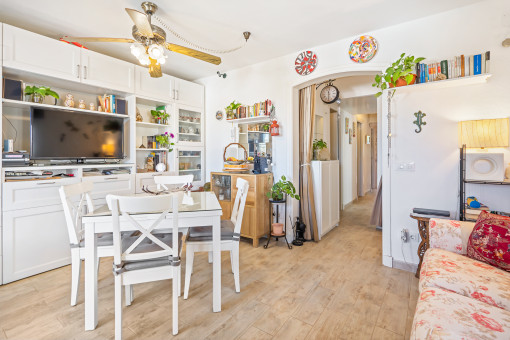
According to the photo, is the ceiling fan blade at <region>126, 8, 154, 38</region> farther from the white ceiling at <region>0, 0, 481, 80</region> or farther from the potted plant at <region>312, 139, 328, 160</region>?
the potted plant at <region>312, 139, 328, 160</region>

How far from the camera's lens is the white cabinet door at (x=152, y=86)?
345 centimetres

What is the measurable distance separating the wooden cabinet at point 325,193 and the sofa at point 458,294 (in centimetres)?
171

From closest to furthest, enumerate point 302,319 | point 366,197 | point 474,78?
1. point 302,319
2. point 474,78
3. point 366,197

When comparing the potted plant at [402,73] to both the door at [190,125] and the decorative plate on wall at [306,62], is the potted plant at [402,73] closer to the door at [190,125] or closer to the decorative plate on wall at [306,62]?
the decorative plate on wall at [306,62]

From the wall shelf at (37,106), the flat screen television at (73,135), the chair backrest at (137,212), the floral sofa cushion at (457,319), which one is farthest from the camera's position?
the flat screen television at (73,135)

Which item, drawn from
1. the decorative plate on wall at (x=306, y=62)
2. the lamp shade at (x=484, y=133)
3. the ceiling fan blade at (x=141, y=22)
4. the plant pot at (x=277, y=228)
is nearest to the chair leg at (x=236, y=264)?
the plant pot at (x=277, y=228)

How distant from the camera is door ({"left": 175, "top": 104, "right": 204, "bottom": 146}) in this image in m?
4.10

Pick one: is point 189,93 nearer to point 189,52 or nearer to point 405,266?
point 189,52

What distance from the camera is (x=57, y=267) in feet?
8.84

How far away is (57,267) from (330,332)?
2957 mm

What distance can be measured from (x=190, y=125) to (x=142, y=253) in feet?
9.93

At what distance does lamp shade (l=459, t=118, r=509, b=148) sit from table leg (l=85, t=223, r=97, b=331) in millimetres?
3093

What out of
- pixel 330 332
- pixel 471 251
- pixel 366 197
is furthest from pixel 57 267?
pixel 366 197

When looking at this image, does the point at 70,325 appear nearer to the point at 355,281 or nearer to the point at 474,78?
the point at 355,281
